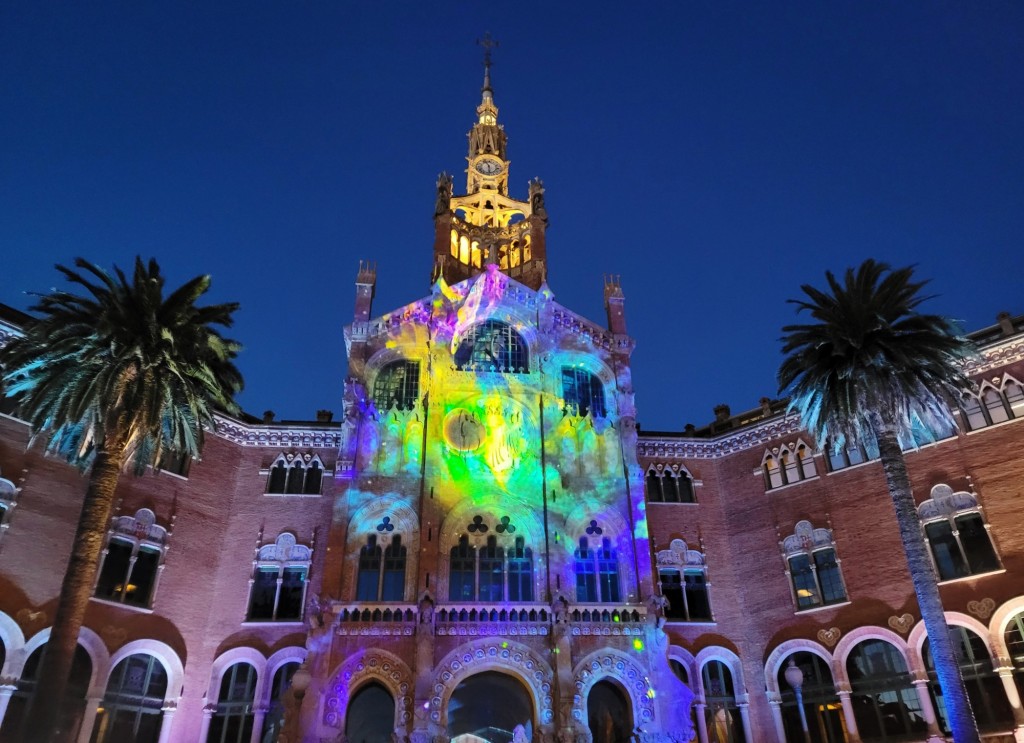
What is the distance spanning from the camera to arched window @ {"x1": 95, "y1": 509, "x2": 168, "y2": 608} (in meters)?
31.8

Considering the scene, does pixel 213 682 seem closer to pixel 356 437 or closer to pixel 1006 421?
pixel 356 437

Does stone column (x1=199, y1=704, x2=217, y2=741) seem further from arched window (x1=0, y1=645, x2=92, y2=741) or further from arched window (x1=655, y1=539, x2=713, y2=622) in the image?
arched window (x1=655, y1=539, x2=713, y2=622)

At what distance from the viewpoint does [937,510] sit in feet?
104

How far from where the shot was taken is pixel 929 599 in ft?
78.9

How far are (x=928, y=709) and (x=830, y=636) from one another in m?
4.40

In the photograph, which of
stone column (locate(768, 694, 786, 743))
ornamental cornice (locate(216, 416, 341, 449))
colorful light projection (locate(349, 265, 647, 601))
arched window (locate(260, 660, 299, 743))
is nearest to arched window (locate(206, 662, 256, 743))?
arched window (locate(260, 660, 299, 743))

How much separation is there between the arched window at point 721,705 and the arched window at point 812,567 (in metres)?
4.72

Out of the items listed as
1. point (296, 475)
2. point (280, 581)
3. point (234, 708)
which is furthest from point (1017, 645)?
point (296, 475)

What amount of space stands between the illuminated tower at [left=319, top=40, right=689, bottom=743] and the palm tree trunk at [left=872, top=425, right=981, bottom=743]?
413 inches

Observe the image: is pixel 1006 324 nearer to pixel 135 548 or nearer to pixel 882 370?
pixel 882 370

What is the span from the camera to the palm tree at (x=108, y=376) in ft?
78.6

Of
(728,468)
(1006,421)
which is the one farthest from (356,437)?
(1006,421)

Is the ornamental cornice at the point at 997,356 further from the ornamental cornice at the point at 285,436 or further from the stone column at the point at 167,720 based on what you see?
the stone column at the point at 167,720

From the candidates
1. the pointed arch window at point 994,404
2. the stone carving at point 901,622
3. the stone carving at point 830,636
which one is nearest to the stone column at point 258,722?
the stone carving at point 830,636
